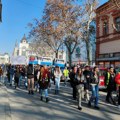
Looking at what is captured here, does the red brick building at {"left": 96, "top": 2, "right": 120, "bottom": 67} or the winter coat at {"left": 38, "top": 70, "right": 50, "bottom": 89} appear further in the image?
the red brick building at {"left": 96, "top": 2, "right": 120, "bottom": 67}

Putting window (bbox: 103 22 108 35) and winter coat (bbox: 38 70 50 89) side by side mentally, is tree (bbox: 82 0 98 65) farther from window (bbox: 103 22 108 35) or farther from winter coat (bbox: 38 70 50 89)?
winter coat (bbox: 38 70 50 89)

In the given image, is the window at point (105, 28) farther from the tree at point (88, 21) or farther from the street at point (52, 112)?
the street at point (52, 112)

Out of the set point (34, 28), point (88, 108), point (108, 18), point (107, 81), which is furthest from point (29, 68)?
point (34, 28)

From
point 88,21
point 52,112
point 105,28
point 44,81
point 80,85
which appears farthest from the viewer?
point 105,28

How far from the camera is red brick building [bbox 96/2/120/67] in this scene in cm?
4175

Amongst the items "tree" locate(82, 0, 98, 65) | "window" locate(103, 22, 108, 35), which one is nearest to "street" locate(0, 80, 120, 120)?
"tree" locate(82, 0, 98, 65)

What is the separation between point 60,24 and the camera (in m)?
42.1

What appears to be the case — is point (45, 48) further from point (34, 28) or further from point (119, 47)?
point (119, 47)

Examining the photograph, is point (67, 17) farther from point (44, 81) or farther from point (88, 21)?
point (44, 81)

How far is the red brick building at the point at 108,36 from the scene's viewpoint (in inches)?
1644

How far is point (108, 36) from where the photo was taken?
44156mm

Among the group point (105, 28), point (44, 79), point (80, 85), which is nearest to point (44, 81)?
point (44, 79)

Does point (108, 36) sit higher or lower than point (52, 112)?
higher

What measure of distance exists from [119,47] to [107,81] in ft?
83.1
